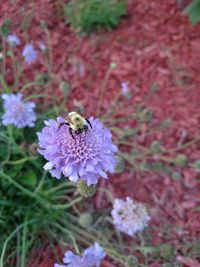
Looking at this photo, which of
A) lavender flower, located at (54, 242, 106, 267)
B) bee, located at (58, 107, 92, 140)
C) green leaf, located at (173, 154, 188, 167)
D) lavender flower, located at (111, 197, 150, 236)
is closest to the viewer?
bee, located at (58, 107, 92, 140)

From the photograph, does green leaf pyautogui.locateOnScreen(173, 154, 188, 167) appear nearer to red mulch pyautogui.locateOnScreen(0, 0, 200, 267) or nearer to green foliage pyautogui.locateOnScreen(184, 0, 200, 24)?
red mulch pyautogui.locateOnScreen(0, 0, 200, 267)

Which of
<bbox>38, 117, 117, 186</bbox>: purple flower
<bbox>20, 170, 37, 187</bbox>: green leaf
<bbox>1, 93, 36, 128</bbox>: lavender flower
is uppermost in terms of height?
<bbox>38, 117, 117, 186</bbox>: purple flower

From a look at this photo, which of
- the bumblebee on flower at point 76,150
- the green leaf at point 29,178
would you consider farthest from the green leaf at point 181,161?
the bumblebee on flower at point 76,150

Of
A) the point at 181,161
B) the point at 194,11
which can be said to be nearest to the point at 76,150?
the point at 181,161

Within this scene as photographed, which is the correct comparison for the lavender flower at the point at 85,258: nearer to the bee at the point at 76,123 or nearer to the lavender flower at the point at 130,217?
the lavender flower at the point at 130,217

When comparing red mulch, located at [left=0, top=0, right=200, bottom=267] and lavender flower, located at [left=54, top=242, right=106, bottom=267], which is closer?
lavender flower, located at [left=54, top=242, right=106, bottom=267]

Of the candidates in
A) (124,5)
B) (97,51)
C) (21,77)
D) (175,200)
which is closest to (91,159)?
(175,200)

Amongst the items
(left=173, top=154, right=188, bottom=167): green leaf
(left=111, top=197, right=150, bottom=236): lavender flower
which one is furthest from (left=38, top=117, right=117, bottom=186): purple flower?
(left=173, top=154, right=188, bottom=167): green leaf
